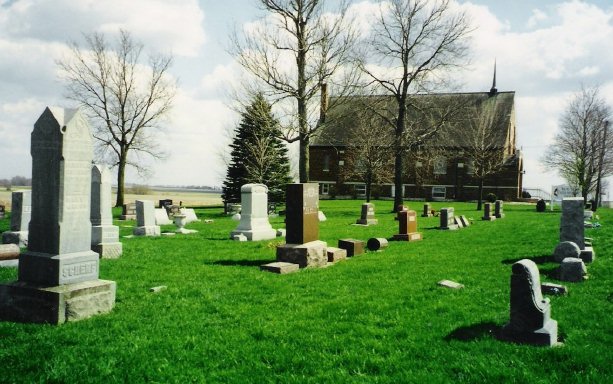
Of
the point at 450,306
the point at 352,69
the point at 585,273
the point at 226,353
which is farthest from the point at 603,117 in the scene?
the point at 226,353

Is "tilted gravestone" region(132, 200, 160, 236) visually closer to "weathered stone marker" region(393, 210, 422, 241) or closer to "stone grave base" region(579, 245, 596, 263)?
"weathered stone marker" region(393, 210, 422, 241)

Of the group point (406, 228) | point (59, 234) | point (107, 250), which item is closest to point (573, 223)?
point (406, 228)

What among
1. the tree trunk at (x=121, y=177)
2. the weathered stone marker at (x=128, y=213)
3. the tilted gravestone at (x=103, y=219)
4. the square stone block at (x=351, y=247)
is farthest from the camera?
the tree trunk at (x=121, y=177)

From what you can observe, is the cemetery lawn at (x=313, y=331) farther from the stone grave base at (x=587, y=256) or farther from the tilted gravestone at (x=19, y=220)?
the tilted gravestone at (x=19, y=220)

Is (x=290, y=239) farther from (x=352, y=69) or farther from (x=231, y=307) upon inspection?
(x=352, y=69)

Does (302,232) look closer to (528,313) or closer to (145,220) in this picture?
(528,313)

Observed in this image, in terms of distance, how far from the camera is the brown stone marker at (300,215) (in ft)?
37.2

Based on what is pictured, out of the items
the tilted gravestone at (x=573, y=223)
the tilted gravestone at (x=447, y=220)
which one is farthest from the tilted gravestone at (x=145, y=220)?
the tilted gravestone at (x=573, y=223)

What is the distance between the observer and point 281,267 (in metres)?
10.1

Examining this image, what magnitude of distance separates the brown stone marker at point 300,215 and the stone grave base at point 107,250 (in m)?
4.81

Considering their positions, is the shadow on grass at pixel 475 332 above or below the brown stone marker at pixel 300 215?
below

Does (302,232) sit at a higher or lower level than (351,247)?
higher

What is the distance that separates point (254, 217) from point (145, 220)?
439 centimetres

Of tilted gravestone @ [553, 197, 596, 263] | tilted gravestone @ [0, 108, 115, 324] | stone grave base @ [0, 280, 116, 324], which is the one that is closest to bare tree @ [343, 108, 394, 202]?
tilted gravestone @ [553, 197, 596, 263]
